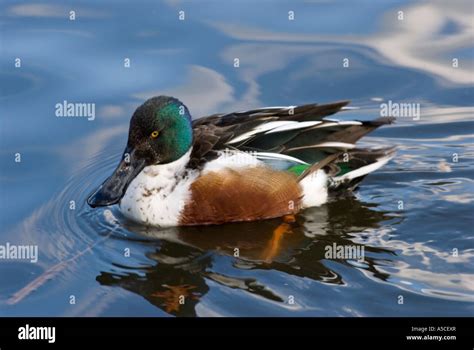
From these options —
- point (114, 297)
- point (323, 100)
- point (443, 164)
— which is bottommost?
point (114, 297)

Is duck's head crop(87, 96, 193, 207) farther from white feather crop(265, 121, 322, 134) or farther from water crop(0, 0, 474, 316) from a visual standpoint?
white feather crop(265, 121, 322, 134)

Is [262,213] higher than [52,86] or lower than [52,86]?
lower

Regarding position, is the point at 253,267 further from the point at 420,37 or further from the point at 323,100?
the point at 420,37

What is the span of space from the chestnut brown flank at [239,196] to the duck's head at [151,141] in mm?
353

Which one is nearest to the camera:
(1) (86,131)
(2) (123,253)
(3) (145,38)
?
(2) (123,253)

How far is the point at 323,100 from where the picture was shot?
9898 mm

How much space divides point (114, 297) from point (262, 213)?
5.30ft

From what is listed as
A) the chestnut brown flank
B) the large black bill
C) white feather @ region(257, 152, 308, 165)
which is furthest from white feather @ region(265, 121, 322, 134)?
the large black bill

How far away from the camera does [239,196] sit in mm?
7977

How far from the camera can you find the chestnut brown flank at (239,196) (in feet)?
25.9

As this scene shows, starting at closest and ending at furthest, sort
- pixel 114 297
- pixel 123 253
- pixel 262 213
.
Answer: pixel 114 297 < pixel 123 253 < pixel 262 213

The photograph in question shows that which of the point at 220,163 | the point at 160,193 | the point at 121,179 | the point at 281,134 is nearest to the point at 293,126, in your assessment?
the point at 281,134

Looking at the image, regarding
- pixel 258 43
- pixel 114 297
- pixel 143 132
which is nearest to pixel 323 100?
pixel 258 43

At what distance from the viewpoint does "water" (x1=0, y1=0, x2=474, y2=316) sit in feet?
23.1
